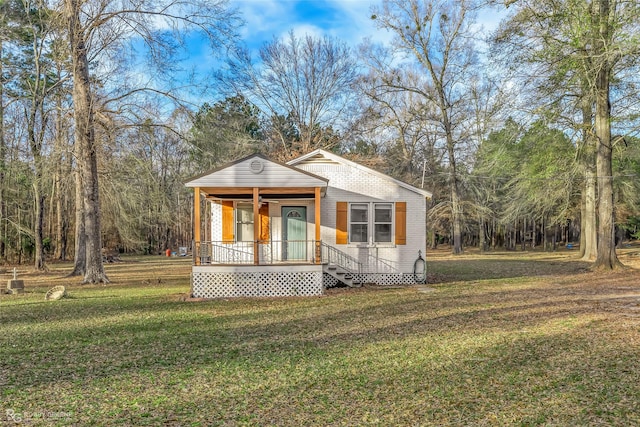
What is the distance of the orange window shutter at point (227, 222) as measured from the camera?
51.1 feet

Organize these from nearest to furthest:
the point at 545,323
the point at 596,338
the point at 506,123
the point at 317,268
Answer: the point at 596,338, the point at 545,323, the point at 317,268, the point at 506,123

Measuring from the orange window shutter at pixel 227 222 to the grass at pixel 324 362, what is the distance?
389cm

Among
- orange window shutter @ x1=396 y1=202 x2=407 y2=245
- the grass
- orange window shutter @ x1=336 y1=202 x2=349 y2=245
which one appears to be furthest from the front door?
the grass

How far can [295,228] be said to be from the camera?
51.2 feet

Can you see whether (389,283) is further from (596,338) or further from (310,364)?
(310,364)

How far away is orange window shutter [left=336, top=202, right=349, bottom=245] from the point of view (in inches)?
608

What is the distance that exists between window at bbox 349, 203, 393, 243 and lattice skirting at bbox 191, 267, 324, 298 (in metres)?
2.80

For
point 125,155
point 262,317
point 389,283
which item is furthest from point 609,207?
point 125,155

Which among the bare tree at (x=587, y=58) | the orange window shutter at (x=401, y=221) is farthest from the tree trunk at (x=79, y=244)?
the bare tree at (x=587, y=58)

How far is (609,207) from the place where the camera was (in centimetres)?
1794

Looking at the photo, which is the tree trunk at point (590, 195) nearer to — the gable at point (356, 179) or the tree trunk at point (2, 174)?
the gable at point (356, 179)

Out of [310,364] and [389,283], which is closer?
[310,364]

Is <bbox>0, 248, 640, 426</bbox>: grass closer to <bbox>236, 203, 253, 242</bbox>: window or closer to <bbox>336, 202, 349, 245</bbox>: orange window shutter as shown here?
<bbox>336, 202, 349, 245</bbox>: orange window shutter

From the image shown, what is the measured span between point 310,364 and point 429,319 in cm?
392
